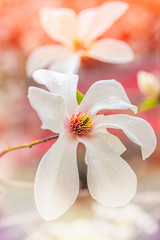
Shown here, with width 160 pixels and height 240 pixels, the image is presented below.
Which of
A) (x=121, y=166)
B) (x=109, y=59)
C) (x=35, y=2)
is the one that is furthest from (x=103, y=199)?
(x=35, y=2)

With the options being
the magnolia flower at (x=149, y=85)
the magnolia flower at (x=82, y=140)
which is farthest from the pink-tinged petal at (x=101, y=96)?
the magnolia flower at (x=149, y=85)

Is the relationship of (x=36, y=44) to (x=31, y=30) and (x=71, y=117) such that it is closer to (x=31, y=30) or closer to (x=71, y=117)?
(x=31, y=30)

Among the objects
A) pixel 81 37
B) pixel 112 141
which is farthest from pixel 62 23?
pixel 112 141

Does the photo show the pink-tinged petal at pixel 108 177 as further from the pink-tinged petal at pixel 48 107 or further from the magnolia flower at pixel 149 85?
the magnolia flower at pixel 149 85

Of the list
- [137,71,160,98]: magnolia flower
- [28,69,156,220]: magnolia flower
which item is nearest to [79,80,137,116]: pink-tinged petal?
[28,69,156,220]: magnolia flower

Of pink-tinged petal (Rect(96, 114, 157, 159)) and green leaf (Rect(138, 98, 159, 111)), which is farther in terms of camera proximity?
green leaf (Rect(138, 98, 159, 111))

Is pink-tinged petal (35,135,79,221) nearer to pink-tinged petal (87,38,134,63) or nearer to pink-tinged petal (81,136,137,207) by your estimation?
pink-tinged petal (81,136,137,207)
